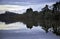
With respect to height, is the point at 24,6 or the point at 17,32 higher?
the point at 24,6

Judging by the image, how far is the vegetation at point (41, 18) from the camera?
169 cm

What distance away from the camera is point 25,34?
1.67m

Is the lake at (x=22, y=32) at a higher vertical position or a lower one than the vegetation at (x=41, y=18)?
lower

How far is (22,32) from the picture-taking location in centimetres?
167

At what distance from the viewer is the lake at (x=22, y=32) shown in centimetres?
167

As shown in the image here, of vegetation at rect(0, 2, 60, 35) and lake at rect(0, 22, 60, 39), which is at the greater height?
vegetation at rect(0, 2, 60, 35)

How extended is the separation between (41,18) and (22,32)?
0.86 feet

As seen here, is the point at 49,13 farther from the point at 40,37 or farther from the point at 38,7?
the point at 40,37

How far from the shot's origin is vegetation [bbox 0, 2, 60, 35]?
5.55ft

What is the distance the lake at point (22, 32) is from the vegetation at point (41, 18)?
1.8 inches

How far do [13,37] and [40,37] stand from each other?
296mm

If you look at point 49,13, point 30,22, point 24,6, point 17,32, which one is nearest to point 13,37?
point 17,32

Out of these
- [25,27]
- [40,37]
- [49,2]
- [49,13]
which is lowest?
[40,37]

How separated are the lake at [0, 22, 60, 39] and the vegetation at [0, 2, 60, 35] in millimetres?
45
